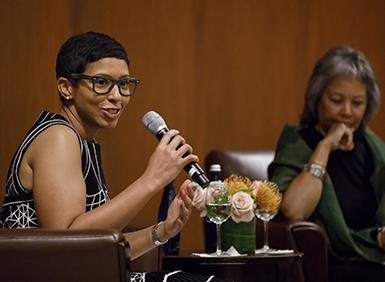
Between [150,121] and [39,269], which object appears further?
[150,121]

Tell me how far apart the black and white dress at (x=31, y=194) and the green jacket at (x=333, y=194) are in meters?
1.22

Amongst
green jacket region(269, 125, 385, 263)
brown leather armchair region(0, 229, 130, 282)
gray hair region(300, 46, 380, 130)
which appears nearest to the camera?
brown leather armchair region(0, 229, 130, 282)

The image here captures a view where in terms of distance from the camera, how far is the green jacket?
356 centimetres

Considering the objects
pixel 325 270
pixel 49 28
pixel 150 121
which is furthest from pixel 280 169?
pixel 150 121

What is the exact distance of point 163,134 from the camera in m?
2.40

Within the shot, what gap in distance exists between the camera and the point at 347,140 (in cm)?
378

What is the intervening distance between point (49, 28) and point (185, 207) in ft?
5.33

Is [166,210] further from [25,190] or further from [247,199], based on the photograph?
[25,190]

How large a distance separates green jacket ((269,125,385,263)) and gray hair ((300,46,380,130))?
0.13 metres

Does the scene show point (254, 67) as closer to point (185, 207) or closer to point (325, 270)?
point (325, 270)

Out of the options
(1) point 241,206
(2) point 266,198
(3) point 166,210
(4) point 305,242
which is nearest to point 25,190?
(1) point 241,206

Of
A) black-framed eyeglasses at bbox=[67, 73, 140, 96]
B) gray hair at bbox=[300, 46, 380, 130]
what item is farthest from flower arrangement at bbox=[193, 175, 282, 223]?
gray hair at bbox=[300, 46, 380, 130]

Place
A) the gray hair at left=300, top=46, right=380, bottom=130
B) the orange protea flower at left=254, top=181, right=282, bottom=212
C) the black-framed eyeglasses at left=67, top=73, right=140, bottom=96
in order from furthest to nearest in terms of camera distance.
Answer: the gray hair at left=300, top=46, right=380, bottom=130, the orange protea flower at left=254, top=181, right=282, bottom=212, the black-framed eyeglasses at left=67, top=73, right=140, bottom=96

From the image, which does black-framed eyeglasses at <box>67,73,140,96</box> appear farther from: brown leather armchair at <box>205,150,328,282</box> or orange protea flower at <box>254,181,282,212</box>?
brown leather armchair at <box>205,150,328,282</box>
